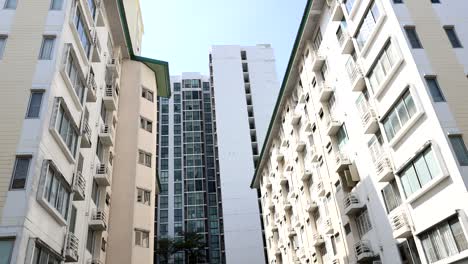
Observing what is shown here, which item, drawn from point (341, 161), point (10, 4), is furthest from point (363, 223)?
point (10, 4)

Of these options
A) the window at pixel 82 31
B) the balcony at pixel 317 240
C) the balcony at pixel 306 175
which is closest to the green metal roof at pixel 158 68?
the window at pixel 82 31

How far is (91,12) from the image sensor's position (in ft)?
92.7

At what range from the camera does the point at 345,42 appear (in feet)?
97.7

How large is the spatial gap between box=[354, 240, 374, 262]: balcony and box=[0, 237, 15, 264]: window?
20.4 metres

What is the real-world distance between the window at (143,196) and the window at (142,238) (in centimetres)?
267

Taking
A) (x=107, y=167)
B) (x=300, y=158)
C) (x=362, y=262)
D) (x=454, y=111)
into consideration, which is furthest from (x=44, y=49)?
(x=300, y=158)

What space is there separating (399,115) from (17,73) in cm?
2026

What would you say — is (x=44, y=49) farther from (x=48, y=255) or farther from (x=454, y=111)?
(x=454, y=111)

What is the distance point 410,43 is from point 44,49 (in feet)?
64.3

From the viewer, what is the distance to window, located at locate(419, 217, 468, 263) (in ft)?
61.9

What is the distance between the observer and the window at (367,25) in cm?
2600

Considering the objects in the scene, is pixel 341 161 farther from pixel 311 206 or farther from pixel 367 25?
pixel 367 25

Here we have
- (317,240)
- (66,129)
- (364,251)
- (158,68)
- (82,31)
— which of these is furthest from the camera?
(158,68)

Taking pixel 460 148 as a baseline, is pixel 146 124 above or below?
above
